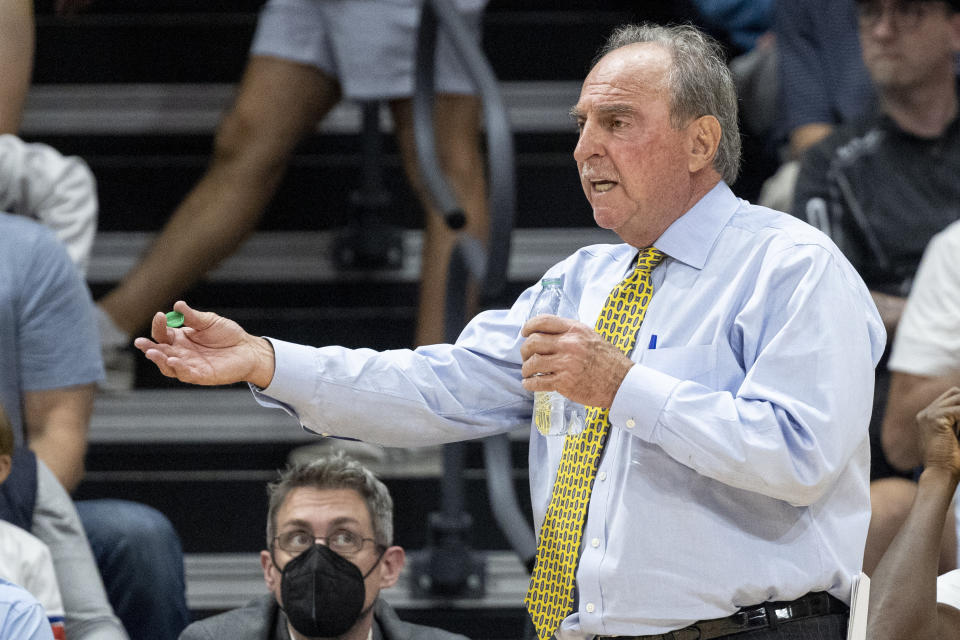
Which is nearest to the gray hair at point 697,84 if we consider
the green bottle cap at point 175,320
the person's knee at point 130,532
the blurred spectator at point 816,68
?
the green bottle cap at point 175,320

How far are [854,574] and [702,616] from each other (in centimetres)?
23

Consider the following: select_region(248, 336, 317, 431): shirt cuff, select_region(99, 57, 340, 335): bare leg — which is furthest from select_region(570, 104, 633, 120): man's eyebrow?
select_region(99, 57, 340, 335): bare leg

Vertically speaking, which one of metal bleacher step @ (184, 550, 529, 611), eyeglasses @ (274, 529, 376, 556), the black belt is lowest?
metal bleacher step @ (184, 550, 529, 611)

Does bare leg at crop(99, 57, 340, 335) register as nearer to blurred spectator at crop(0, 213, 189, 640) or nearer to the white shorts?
the white shorts

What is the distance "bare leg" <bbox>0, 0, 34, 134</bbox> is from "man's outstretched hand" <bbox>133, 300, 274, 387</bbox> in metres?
0.94

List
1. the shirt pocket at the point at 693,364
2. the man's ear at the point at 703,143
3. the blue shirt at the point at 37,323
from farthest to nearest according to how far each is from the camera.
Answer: the blue shirt at the point at 37,323
the man's ear at the point at 703,143
the shirt pocket at the point at 693,364

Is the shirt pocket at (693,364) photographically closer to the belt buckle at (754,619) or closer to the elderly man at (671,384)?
the elderly man at (671,384)

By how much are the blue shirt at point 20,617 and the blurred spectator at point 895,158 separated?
224 cm

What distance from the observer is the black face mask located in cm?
277

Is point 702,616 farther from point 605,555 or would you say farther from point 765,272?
point 765,272

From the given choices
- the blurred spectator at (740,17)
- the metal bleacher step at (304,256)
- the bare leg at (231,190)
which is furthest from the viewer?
the blurred spectator at (740,17)

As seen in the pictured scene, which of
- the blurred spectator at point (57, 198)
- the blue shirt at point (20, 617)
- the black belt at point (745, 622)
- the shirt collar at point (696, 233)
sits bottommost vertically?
the blue shirt at point (20, 617)

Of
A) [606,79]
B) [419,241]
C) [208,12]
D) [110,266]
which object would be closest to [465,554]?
[419,241]

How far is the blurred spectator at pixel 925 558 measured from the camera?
2.47 metres
